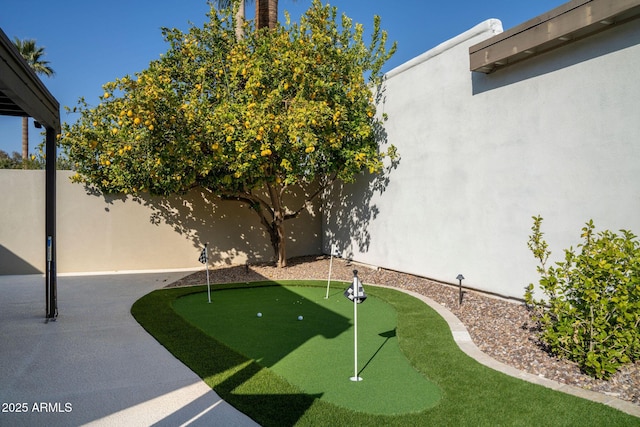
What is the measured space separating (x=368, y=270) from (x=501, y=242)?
4.41m

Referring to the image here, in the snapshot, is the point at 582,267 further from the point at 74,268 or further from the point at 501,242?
the point at 74,268

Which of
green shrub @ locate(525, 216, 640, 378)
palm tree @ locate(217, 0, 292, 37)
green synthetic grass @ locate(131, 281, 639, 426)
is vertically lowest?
green synthetic grass @ locate(131, 281, 639, 426)

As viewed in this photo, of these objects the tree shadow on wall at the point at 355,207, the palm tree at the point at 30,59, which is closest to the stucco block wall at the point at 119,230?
the tree shadow on wall at the point at 355,207

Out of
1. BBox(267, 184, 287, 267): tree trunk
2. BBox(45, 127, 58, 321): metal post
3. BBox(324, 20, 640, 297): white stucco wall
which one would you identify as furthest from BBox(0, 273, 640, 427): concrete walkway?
BBox(267, 184, 287, 267): tree trunk

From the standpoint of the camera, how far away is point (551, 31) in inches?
268

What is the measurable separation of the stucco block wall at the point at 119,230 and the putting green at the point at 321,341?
4122 millimetres

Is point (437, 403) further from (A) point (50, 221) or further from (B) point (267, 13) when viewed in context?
(B) point (267, 13)

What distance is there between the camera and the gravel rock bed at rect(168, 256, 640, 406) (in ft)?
15.6

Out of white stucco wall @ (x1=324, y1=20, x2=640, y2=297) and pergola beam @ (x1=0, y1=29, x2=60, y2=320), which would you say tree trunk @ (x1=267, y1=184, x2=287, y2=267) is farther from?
pergola beam @ (x1=0, y1=29, x2=60, y2=320)

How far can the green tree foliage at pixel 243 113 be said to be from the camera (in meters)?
9.02

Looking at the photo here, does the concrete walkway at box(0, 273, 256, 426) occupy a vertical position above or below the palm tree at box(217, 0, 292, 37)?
below

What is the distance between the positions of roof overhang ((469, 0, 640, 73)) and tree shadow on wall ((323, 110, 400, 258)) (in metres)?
3.47

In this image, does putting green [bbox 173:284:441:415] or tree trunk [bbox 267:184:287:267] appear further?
tree trunk [bbox 267:184:287:267]

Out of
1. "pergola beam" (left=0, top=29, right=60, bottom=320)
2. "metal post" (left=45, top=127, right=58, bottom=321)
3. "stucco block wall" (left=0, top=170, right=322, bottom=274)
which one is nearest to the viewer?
"pergola beam" (left=0, top=29, right=60, bottom=320)
